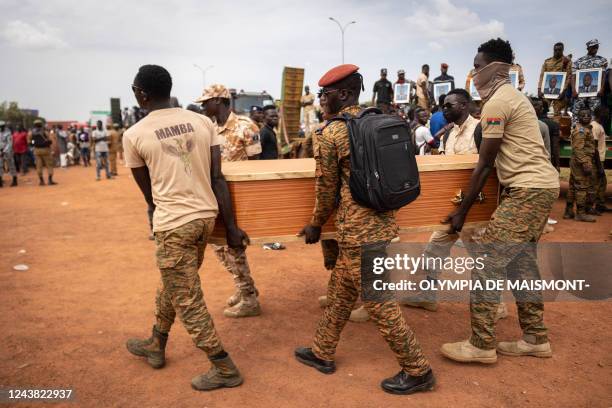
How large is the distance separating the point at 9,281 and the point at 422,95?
11920mm

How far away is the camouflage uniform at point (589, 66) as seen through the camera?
927 centimetres

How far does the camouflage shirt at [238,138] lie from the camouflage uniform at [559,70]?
27.9 ft

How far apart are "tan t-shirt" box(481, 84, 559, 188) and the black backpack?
0.66 meters

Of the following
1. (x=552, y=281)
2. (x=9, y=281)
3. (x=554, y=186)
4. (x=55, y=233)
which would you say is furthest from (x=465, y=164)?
(x=55, y=233)

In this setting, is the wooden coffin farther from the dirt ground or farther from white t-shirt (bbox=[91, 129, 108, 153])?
white t-shirt (bbox=[91, 129, 108, 153])

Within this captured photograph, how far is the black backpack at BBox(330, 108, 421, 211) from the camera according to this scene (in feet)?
8.62

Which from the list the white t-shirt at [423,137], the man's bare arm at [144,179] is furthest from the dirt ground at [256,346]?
the white t-shirt at [423,137]

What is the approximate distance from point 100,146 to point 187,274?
14850 millimetres

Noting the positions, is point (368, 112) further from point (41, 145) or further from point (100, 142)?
point (100, 142)

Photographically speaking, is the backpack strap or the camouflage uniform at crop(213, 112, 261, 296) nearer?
Result: the backpack strap

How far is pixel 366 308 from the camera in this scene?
2902mm

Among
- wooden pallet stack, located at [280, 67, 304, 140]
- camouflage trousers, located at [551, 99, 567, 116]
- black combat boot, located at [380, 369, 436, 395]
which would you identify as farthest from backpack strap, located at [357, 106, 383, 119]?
wooden pallet stack, located at [280, 67, 304, 140]

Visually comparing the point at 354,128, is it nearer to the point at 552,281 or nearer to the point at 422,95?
the point at 552,281

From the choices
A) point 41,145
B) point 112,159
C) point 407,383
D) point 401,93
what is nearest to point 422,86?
point 401,93
